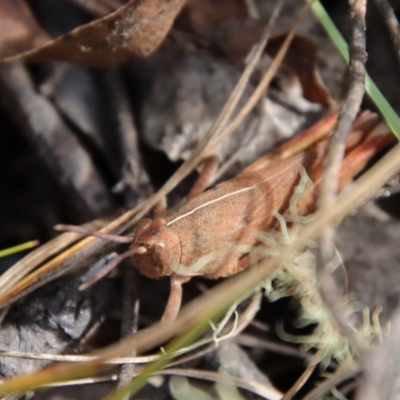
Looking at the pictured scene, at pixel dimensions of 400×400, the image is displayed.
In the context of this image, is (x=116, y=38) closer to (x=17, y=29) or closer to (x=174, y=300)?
(x=17, y=29)

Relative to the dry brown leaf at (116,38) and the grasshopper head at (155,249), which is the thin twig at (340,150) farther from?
the dry brown leaf at (116,38)

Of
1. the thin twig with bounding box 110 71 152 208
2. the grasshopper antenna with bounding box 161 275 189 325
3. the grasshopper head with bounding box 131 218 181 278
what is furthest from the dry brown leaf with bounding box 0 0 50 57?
the grasshopper antenna with bounding box 161 275 189 325

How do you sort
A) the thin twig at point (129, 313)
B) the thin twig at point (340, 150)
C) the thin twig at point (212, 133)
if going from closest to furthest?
the thin twig at point (340, 150) → the thin twig at point (129, 313) → the thin twig at point (212, 133)

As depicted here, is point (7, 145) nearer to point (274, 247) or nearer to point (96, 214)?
point (96, 214)

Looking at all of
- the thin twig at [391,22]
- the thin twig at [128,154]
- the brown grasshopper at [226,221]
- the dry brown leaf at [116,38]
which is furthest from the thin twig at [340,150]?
the thin twig at [128,154]

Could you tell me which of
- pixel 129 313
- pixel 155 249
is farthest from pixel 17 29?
pixel 129 313

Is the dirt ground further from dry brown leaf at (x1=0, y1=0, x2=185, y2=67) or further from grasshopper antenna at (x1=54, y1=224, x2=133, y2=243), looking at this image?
grasshopper antenna at (x1=54, y1=224, x2=133, y2=243)

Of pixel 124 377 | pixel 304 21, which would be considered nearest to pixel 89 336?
pixel 124 377
